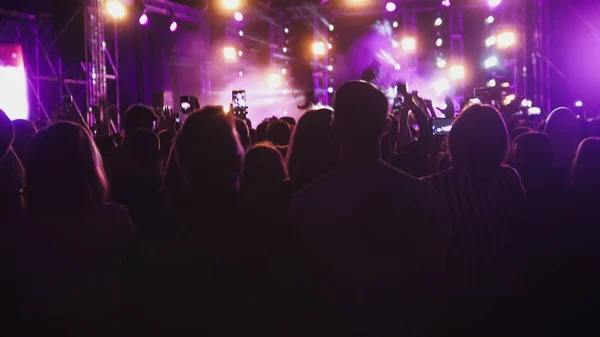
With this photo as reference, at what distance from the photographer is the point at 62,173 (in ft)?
7.07

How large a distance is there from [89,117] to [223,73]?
10784 mm

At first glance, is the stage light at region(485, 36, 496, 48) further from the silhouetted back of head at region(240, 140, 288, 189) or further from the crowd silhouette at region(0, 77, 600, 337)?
the silhouetted back of head at region(240, 140, 288, 189)

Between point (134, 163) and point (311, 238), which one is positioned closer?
point (311, 238)

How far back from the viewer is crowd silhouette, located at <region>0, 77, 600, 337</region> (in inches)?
74.2

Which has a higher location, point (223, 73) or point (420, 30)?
point (420, 30)

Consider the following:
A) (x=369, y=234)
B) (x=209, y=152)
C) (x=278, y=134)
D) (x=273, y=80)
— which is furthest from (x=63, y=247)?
(x=273, y=80)

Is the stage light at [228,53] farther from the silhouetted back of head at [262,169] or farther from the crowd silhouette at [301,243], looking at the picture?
the silhouetted back of head at [262,169]

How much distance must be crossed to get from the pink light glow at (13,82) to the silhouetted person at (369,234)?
11656 mm

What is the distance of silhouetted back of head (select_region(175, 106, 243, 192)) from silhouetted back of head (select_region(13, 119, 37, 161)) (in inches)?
99.4

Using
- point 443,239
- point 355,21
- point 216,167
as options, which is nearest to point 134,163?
point 216,167

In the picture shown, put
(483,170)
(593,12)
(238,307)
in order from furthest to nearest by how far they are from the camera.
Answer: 1. (593,12)
2. (483,170)
3. (238,307)

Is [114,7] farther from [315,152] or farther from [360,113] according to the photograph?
Answer: [360,113]

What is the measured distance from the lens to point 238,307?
7.08 ft

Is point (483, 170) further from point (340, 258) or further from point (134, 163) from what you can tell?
point (134, 163)
